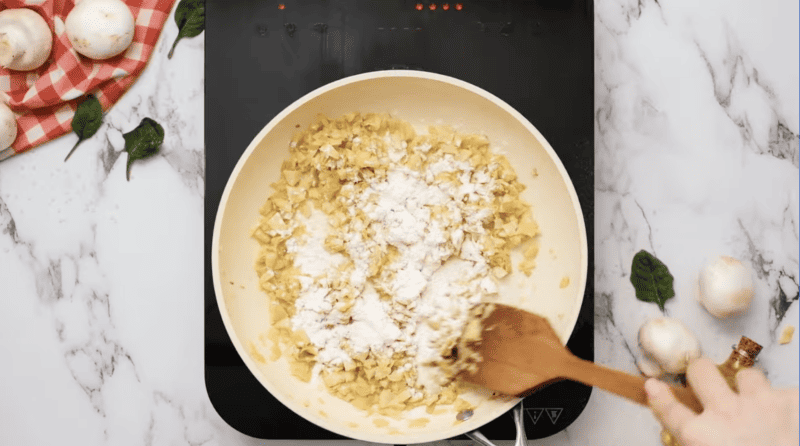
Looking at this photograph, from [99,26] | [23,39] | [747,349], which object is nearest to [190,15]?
[99,26]

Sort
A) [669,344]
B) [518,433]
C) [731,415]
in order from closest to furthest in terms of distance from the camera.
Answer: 1. [731,415]
2. [518,433]
3. [669,344]

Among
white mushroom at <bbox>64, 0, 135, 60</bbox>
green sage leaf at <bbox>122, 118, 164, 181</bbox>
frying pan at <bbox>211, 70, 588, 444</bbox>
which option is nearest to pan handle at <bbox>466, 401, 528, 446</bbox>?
frying pan at <bbox>211, 70, 588, 444</bbox>

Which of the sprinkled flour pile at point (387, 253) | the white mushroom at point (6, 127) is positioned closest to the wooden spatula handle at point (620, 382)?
the sprinkled flour pile at point (387, 253)

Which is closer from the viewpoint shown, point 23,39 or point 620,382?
point 620,382

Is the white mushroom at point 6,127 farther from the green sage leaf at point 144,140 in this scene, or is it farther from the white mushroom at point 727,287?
the white mushroom at point 727,287

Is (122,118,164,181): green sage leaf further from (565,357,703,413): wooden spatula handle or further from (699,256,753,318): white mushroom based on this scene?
(699,256,753,318): white mushroom

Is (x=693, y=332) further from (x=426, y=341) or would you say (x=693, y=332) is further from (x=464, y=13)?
(x=464, y=13)

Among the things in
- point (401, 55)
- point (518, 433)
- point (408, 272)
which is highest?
point (401, 55)

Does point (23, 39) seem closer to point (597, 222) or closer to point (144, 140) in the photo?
point (144, 140)
